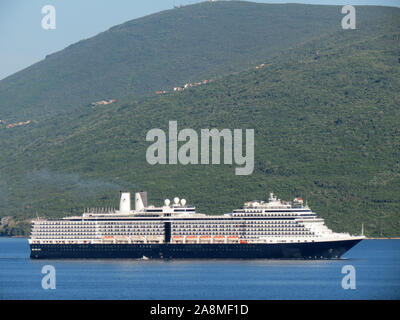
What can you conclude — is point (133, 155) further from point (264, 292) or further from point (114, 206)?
point (264, 292)

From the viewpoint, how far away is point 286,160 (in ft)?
526

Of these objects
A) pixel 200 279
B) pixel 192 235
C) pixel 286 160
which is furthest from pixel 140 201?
pixel 286 160

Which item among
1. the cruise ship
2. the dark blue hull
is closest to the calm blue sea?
the dark blue hull

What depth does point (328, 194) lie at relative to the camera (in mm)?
146750

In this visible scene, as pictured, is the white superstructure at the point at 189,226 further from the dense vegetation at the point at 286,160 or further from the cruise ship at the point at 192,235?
the dense vegetation at the point at 286,160

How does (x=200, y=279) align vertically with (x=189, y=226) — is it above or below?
below

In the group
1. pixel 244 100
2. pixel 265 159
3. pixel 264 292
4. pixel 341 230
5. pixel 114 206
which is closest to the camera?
pixel 264 292

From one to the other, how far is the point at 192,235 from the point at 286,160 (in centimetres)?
6297

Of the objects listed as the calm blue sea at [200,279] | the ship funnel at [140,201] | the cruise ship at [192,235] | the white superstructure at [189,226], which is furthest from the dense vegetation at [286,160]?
the calm blue sea at [200,279]

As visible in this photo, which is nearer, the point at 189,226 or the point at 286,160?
the point at 189,226

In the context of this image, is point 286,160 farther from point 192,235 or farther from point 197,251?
point 197,251

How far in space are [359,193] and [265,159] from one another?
2140 cm
